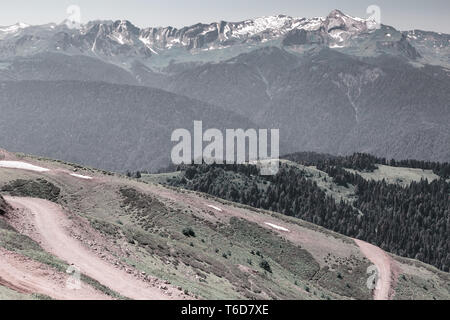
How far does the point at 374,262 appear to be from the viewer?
11212 cm

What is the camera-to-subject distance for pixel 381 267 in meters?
110

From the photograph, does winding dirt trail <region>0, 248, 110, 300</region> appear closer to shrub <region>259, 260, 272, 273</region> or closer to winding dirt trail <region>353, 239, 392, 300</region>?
shrub <region>259, 260, 272, 273</region>

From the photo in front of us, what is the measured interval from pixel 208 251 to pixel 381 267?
48199 mm

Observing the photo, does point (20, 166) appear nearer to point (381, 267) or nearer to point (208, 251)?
point (208, 251)

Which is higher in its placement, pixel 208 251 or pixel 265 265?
pixel 208 251

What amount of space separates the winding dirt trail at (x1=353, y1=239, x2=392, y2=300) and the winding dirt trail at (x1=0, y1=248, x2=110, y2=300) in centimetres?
6255

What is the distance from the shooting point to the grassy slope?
61.3 metres

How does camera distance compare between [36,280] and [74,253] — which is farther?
[74,253]

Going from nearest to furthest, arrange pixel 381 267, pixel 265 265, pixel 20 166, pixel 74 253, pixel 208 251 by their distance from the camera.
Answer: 1. pixel 74 253
2. pixel 208 251
3. pixel 265 265
4. pixel 20 166
5. pixel 381 267

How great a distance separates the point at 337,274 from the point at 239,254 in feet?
82.1

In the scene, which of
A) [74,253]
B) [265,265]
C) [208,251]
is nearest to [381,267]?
[265,265]

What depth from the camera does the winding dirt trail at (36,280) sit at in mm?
39969

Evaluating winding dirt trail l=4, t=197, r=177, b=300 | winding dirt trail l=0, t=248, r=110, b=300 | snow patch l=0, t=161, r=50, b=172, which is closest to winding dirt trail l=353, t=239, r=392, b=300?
winding dirt trail l=4, t=197, r=177, b=300
